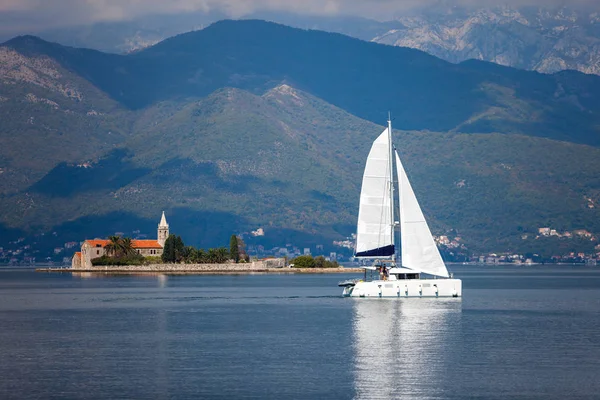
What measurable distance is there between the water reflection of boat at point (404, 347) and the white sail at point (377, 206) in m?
4.53

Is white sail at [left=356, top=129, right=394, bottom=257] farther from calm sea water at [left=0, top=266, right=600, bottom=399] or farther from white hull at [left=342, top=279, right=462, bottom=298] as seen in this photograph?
calm sea water at [left=0, top=266, right=600, bottom=399]

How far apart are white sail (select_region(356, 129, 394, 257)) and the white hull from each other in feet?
8.75

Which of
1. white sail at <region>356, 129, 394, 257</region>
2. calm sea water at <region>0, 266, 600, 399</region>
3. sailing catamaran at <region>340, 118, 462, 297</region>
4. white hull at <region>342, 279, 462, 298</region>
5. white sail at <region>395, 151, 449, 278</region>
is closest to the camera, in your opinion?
calm sea water at <region>0, 266, 600, 399</region>

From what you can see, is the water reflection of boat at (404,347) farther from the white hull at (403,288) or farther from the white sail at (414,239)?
the white sail at (414,239)

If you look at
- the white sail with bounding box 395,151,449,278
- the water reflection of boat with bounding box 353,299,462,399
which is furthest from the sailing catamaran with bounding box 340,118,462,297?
the water reflection of boat with bounding box 353,299,462,399

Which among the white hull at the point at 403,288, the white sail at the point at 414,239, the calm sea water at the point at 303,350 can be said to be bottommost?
the calm sea water at the point at 303,350

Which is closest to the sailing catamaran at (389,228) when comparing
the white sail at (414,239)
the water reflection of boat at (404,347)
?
the white sail at (414,239)

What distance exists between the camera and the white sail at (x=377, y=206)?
93750 millimetres

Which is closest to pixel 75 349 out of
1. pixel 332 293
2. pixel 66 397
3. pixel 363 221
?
pixel 66 397

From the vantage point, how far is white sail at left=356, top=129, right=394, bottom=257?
3691 inches

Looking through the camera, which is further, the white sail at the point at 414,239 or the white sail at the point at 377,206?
the white sail at the point at 377,206

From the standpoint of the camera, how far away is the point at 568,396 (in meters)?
46.4

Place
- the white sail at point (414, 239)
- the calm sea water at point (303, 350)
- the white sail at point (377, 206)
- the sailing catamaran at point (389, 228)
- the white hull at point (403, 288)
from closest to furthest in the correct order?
the calm sea water at point (303, 350)
the white sail at point (414, 239)
the sailing catamaran at point (389, 228)
the white sail at point (377, 206)
the white hull at point (403, 288)

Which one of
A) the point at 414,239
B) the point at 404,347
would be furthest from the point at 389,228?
the point at 404,347
